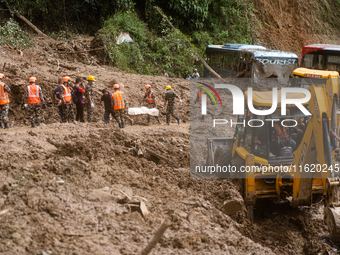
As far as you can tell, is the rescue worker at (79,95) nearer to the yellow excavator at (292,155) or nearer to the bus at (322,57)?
the yellow excavator at (292,155)

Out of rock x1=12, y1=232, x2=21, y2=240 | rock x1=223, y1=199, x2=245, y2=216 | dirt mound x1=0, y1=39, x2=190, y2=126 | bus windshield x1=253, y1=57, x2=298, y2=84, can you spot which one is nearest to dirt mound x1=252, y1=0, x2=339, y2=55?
bus windshield x1=253, y1=57, x2=298, y2=84

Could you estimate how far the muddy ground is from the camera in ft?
16.2

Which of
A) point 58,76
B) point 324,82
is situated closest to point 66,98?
point 58,76

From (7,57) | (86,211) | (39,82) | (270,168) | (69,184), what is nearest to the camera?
(86,211)

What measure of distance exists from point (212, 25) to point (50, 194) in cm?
2529

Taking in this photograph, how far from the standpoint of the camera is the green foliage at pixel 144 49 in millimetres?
20094

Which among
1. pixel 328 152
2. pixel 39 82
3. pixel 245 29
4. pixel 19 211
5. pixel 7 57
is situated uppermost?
pixel 245 29

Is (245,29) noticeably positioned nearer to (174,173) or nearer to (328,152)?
(174,173)

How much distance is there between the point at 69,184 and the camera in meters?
6.16

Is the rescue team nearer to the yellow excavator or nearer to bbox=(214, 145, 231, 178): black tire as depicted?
bbox=(214, 145, 231, 178): black tire

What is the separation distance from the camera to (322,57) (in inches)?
722

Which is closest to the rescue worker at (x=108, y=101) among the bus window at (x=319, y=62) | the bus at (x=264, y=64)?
the bus at (x=264, y=64)

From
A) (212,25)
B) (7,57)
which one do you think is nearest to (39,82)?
(7,57)

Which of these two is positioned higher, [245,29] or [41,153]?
[245,29]
